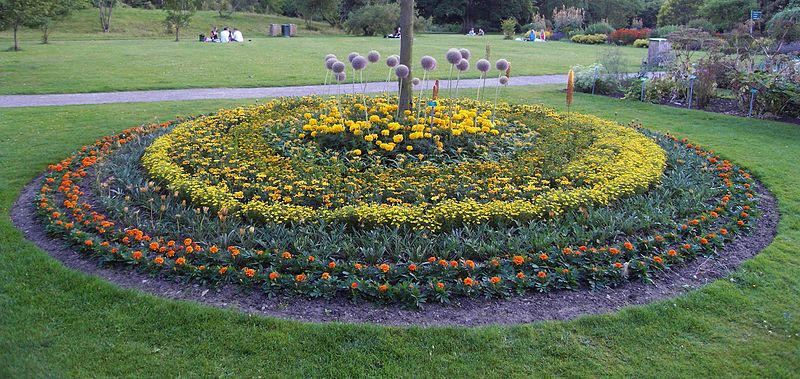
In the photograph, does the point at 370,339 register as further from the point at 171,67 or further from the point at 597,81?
the point at 171,67

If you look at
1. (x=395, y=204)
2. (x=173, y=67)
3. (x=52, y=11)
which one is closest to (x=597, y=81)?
(x=395, y=204)

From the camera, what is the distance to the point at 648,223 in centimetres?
526

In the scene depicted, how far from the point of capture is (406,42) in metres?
7.20

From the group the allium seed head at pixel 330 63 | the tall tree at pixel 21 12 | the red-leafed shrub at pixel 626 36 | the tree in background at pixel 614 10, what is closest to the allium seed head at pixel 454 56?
the allium seed head at pixel 330 63

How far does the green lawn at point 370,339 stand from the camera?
3.43 meters

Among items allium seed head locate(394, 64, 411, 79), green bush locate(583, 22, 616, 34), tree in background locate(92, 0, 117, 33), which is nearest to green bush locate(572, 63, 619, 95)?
allium seed head locate(394, 64, 411, 79)

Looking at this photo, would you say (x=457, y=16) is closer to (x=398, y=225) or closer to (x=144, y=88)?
(x=144, y=88)

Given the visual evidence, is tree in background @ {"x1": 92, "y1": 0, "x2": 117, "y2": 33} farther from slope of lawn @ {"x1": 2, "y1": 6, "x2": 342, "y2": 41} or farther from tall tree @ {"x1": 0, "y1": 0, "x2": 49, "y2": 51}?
tall tree @ {"x1": 0, "y1": 0, "x2": 49, "y2": 51}

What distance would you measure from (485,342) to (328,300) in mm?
1113

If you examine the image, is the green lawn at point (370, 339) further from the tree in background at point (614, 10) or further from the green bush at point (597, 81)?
the tree in background at point (614, 10)

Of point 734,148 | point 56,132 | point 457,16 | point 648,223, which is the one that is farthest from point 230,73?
point 457,16

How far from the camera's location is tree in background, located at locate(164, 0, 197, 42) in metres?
33.7

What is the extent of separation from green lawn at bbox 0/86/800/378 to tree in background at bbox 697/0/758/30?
38.3 metres

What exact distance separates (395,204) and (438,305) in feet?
5.19
